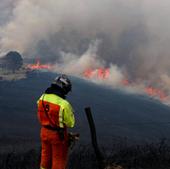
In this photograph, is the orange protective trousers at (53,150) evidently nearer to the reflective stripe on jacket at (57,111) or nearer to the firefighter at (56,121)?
the firefighter at (56,121)

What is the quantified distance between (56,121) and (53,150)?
0.91 meters

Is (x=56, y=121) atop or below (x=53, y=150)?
atop

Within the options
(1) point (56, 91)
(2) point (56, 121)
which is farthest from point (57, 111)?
(1) point (56, 91)

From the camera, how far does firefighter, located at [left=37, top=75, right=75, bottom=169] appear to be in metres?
12.9

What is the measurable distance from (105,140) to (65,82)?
188943mm

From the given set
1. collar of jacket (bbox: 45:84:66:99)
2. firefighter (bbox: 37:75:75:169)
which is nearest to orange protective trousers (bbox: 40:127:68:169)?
firefighter (bbox: 37:75:75:169)

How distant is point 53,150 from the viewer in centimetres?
1305

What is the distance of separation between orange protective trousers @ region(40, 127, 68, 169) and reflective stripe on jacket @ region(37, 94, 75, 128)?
0.35 m

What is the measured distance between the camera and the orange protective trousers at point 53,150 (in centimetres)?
1301

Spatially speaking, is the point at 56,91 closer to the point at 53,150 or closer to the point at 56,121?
the point at 56,121

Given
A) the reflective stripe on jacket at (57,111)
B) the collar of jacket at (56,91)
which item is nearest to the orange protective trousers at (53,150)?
the reflective stripe on jacket at (57,111)

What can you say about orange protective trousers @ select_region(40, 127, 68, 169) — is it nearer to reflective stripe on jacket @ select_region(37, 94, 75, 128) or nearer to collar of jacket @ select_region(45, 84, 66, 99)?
reflective stripe on jacket @ select_region(37, 94, 75, 128)

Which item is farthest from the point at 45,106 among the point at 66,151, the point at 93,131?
the point at 93,131

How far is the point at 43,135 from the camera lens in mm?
13195
